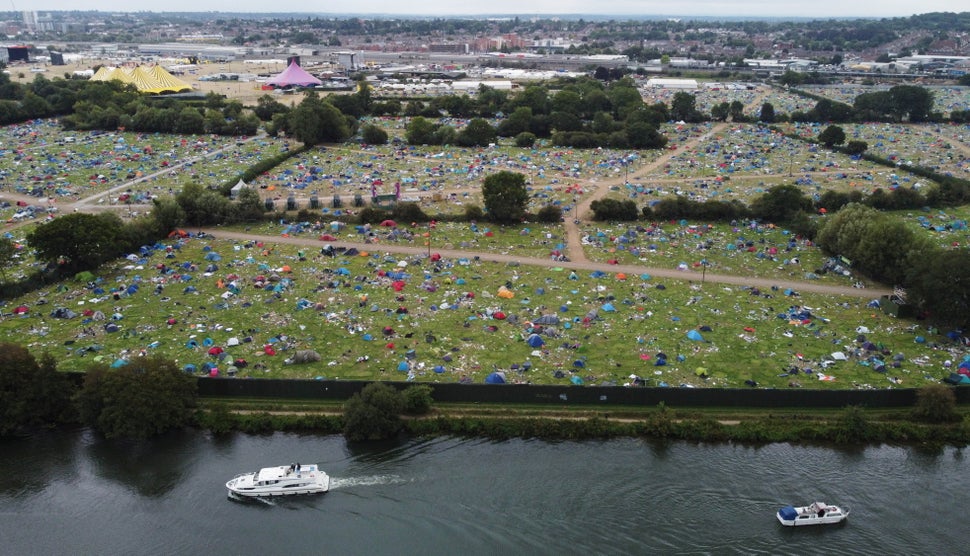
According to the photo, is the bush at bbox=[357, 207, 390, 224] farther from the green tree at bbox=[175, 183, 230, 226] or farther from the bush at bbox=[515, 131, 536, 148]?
the bush at bbox=[515, 131, 536, 148]

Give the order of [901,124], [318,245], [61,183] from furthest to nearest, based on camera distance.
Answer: [901,124], [61,183], [318,245]

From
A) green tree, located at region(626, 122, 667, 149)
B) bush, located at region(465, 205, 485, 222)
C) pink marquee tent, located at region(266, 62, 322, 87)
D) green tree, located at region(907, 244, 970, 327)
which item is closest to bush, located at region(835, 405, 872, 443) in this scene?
green tree, located at region(907, 244, 970, 327)

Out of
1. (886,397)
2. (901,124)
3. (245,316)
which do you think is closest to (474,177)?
(245,316)

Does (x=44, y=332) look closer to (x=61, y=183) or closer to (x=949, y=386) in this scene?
(x=61, y=183)

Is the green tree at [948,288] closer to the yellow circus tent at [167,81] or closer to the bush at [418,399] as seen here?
the bush at [418,399]

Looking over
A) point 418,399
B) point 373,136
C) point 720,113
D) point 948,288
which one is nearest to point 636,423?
point 418,399
